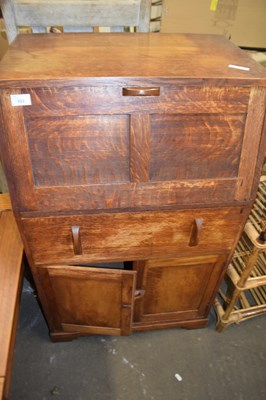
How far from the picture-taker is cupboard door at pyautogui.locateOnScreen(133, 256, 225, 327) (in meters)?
1.11

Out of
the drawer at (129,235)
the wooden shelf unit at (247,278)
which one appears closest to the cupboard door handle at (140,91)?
the drawer at (129,235)

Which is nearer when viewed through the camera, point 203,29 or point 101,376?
point 101,376

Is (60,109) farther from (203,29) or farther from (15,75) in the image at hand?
(203,29)

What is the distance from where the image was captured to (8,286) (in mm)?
1059

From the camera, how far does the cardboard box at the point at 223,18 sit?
7.47 feet

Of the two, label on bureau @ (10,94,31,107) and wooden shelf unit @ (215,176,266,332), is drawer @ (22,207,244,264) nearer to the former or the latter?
wooden shelf unit @ (215,176,266,332)

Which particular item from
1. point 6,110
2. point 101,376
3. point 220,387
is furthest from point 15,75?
point 220,387

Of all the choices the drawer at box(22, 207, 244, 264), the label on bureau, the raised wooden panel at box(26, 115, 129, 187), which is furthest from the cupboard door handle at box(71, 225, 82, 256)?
the label on bureau

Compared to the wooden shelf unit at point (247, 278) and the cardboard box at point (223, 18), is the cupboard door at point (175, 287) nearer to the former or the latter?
the wooden shelf unit at point (247, 278)

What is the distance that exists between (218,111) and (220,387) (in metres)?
1.16

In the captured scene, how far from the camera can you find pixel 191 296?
1.26 meters

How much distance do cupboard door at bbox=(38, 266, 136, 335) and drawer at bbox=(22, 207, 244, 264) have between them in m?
0.06

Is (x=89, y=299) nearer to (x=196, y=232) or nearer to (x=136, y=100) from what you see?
(x=196, y=232)

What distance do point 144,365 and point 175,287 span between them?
43 cm
